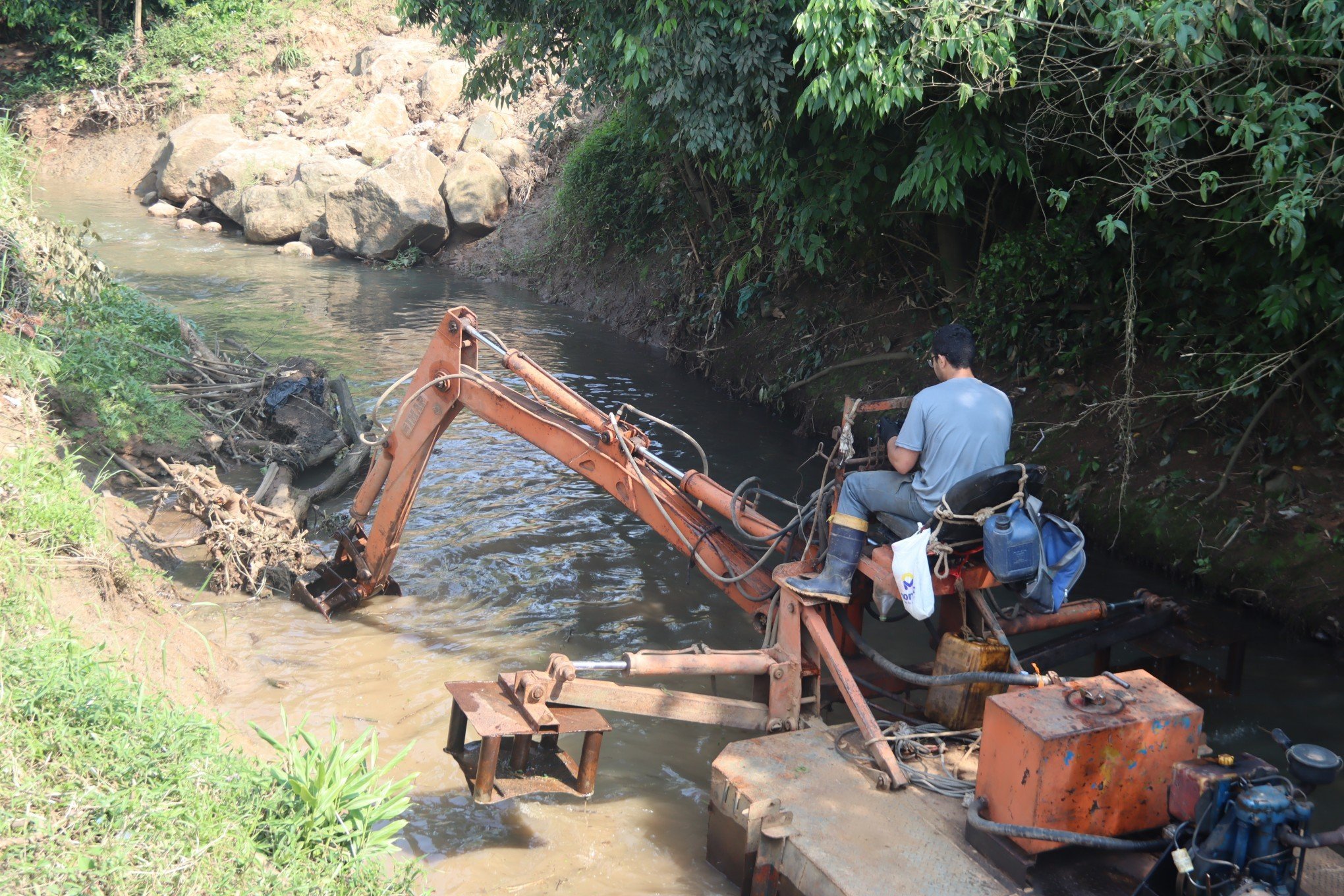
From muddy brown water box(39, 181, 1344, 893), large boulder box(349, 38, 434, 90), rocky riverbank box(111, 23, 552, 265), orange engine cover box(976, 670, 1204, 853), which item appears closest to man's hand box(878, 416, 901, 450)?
orange engine cover box(976, 670, 1204, 853)

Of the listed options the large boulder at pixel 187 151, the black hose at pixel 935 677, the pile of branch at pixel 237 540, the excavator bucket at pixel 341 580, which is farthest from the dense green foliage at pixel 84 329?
the large boulder at pixel 187 151

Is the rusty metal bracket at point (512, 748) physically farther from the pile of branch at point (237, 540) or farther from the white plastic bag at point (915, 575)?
the pile of branch at point (237, 540)

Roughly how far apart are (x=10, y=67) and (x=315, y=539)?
90.8 feet

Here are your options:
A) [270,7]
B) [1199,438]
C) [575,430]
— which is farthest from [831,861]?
[270,7]

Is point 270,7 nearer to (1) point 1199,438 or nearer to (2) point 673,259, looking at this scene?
(2) point 673,259

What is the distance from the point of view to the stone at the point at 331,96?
24.6 meters

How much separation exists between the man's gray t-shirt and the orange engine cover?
112cm

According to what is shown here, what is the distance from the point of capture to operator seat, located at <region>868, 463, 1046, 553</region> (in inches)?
171

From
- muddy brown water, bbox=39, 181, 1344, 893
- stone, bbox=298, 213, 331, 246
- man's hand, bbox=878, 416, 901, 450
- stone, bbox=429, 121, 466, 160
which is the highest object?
stone, bbox=429, 121, 466, 160

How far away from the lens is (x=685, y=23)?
7859 mm

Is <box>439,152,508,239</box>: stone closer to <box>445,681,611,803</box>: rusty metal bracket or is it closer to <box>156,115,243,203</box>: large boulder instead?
<box>156,115,243,203</box>: large boulder

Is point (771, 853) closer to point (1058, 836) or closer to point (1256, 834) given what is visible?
point (1058, 836)

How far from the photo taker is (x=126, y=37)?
26203 millimetres

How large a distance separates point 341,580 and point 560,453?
189cm
